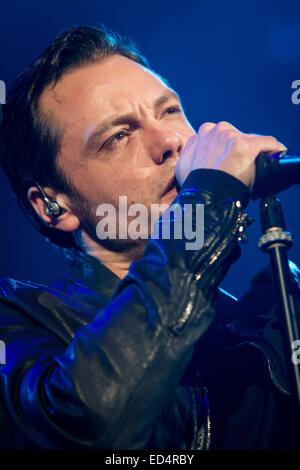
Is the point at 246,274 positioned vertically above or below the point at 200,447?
above

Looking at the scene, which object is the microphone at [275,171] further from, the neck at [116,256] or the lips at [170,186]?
the neck at [116,256]

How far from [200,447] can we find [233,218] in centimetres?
57

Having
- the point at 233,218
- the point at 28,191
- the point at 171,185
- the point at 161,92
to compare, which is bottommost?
the point at 233,218

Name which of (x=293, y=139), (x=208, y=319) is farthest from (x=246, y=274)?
(x=208, y=319)

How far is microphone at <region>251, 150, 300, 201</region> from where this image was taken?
894mm

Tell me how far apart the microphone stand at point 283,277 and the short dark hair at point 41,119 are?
90 cm

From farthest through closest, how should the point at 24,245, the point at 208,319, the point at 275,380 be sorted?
1. the point at 24,245
2. the point at 275,380
3. the point at 208,319

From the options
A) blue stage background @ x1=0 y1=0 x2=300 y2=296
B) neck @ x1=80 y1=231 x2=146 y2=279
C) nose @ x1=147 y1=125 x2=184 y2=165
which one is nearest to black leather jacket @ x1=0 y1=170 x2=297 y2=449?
neck @ x1=80 y1=231 x2=146 y2=279

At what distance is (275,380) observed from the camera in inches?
44.7

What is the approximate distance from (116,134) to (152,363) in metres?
0.90

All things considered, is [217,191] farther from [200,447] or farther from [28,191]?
[28,191]

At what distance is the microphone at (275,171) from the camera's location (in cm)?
89

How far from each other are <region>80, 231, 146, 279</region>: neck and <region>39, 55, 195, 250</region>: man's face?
0.05 m

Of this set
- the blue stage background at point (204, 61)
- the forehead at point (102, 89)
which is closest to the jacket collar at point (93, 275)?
the forehead at point (102, 89)
